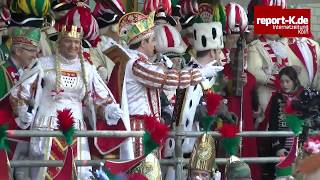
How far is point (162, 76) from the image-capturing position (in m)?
8.98

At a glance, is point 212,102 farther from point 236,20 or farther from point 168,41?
point 236,20

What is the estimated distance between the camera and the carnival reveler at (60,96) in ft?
28.5

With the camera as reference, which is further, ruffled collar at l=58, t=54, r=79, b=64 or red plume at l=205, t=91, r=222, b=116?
ruffled collar at l=58, t=54, r=79, b=64

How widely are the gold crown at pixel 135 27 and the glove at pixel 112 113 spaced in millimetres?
770

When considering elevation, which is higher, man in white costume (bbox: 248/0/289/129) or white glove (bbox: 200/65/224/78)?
white glove (bbox: 200/65/224/78)

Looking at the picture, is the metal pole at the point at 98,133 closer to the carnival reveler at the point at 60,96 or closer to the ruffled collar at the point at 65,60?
the carnival reveler at the point at 60,96

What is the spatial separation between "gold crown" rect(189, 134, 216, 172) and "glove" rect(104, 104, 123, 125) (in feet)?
2.40

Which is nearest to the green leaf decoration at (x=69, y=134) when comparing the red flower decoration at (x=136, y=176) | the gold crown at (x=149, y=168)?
the gold crown at (x=149, y=168)

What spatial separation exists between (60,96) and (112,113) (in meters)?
0.41

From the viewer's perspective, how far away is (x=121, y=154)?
9.06 m

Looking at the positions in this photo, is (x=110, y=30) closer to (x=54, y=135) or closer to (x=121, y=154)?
(x=121, y=154)

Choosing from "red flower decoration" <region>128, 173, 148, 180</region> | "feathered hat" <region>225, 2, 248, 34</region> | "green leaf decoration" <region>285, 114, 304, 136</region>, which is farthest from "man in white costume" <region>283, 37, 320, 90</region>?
"red flower decoration" <region>128, 173, 148, 180</region>

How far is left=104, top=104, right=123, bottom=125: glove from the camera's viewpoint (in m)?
8.82

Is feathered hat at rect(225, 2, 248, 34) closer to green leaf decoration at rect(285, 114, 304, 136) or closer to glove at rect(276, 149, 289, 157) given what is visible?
glove at rect(276, 149, 289, 157)
